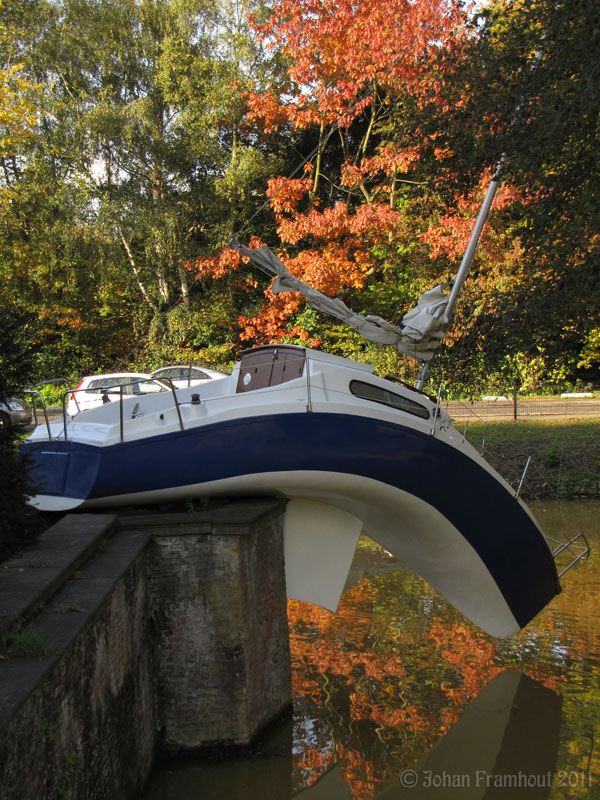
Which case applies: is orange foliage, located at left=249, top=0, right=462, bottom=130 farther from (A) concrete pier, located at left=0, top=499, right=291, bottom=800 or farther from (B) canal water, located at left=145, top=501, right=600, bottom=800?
(A) concrete pier, located at left=0, top=499, right=291, bottom=800

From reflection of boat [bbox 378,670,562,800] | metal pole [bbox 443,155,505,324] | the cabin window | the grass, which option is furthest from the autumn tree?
the grass

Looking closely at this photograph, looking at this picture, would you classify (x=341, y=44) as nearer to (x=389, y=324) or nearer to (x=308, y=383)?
(x=389, y=324)

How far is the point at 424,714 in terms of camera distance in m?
8.52

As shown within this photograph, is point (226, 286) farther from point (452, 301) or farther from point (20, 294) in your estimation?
point (452, 301)

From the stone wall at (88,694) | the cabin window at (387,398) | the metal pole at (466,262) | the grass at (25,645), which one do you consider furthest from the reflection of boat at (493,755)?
the metal pole at (466,262)

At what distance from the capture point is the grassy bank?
63.6ft

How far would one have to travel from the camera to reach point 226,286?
89.8ft

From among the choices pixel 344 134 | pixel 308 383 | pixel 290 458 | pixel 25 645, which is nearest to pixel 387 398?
pixel 308 383

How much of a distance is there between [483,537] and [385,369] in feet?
54.2

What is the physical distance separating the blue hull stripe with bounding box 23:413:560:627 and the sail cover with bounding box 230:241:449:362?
1998 millimetres

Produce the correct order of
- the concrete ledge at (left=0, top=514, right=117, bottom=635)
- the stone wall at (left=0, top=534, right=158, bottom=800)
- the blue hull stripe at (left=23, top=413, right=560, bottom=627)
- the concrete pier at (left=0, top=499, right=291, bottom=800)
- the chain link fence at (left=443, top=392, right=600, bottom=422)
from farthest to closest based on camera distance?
1. the chain link fence at (left=443, top=392, right=600, bottom=422)
2. the blue hull stripe at (left=23, top=413, right=560, bottom=627)
3. the concrete ledge at (left=0, top=514, right=117, bottom=635)
4. the concrete pier at (left=0, top=499, right=291, bottom=800)
5. the stone wall at (left=0, top=534, right=158, bottom=800)

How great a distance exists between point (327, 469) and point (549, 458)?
13.1 meters

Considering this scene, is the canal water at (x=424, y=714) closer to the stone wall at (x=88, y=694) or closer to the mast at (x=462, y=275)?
the stone wall at (x=88, y=694)

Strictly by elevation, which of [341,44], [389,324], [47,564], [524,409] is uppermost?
[341,44]
